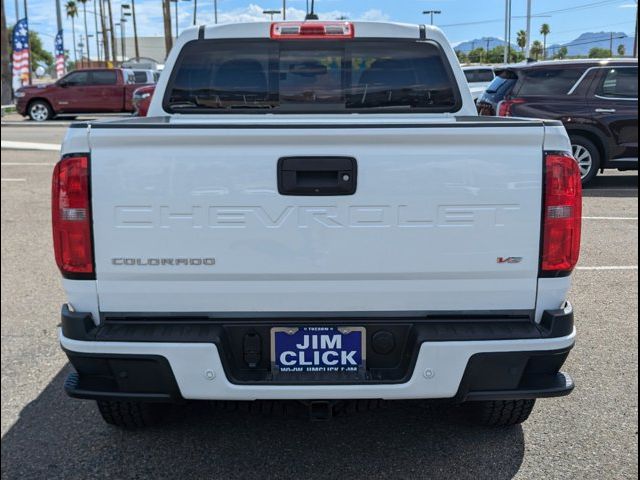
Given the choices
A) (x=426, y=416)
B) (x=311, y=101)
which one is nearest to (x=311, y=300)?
(x=426, y=416)

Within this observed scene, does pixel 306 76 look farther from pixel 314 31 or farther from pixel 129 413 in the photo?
pixel 129 413

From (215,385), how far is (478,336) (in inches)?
40.2

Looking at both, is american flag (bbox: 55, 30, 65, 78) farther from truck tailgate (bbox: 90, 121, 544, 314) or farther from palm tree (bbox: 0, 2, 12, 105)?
truck tailgate (bbox: 90, 121, 544, 314)

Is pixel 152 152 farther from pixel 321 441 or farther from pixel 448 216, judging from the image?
pixel 321 441

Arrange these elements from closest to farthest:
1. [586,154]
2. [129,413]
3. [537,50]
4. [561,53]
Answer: [129,413] < [586,154] < [561,53] < [537,50]

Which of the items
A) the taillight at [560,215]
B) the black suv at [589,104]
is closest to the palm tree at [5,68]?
the black suv at [589,104]

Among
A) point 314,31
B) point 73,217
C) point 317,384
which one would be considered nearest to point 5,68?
point 314,31

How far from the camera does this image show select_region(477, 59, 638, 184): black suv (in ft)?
33.9

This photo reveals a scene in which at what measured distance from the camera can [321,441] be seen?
11.0ft

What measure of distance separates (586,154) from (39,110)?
19317mm

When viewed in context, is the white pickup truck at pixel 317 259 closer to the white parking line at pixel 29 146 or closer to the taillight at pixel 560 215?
the taillight at pixel 560 215

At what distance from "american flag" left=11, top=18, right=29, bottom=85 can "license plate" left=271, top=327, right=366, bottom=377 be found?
97.6 ft

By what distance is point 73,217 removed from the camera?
2680 mm

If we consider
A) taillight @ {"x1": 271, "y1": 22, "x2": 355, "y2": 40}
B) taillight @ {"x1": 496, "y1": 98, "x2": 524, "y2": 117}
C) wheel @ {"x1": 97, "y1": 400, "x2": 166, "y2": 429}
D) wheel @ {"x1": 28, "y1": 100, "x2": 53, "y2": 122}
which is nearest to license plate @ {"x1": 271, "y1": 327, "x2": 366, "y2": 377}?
wheel @ {"x1": 97, "y1": 400, "x2": 166, "y2": 429}
